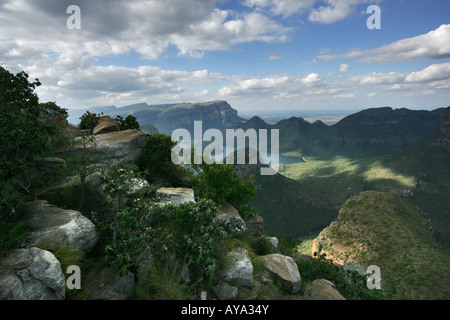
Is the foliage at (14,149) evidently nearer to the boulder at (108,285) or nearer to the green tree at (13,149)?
the green tree at (13,149)

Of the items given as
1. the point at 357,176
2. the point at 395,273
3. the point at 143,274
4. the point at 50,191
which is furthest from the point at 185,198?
the point at 357,176

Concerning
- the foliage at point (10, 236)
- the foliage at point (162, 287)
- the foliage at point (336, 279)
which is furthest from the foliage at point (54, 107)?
the foliage at point (336, 279)

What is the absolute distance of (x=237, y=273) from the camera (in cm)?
991

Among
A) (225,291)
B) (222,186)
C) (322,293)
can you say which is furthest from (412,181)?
(225,291)

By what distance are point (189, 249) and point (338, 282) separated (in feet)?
41.8

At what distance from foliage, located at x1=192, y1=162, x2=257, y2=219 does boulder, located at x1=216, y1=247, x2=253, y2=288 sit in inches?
236

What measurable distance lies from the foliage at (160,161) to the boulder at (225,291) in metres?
9.21

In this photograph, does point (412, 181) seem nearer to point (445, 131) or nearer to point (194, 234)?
point (445, 131)

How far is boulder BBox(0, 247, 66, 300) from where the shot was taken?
17.9 feet

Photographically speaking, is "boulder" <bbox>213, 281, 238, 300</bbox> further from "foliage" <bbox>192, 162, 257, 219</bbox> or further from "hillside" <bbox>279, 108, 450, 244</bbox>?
"hillside" <bbox>279, 108, 450, 244</bbox>

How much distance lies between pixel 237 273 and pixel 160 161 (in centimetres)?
1060

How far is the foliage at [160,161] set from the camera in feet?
54.4

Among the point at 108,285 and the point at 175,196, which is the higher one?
the point at 175,196

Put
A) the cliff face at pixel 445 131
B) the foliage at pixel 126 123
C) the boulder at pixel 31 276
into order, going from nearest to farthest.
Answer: the boulder at pixel 31 276
the foliage at pixel 126 123
the cliff face at pixel 445 131
